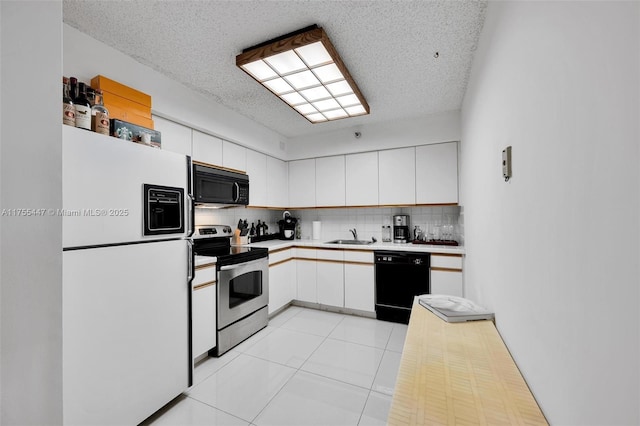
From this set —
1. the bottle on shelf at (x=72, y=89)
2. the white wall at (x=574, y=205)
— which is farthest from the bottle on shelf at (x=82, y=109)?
the white wall at (x=574, y=205)

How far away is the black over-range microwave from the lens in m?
2.41

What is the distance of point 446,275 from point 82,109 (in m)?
3.27

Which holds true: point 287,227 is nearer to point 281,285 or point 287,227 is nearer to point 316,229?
point 316,229

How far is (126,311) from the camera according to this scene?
1426mm

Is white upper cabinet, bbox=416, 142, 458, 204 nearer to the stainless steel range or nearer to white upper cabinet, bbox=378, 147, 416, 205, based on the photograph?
white upper cabinet, bbox=378, 147, 416, 205

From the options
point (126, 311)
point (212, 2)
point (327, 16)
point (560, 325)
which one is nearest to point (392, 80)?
point (327, 16)

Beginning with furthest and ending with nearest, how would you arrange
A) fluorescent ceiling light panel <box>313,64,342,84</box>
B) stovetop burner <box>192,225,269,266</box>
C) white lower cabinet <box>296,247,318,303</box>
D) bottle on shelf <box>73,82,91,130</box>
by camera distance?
white lower cabinet <box>296,247,318,303</box> < stovetop burner <box>192,225,269,266</box> < fluorescent ceiling light panel <box>313,64,342,84</box> < bottle on shelf <box>73,82,91,130</box>

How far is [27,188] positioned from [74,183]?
0.61 metres

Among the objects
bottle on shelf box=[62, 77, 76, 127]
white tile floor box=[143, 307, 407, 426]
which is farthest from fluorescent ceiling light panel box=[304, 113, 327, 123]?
white tile floor box=[143, 307, 407, 426]

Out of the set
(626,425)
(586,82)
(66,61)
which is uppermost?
(66,61)

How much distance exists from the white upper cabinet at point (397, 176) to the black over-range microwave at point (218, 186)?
1761 mm

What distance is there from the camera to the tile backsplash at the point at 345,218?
125 inches

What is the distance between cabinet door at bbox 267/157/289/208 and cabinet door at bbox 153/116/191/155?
4.32ft

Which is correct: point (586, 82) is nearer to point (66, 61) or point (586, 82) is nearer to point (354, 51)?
point (354, 51)
